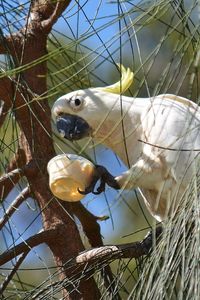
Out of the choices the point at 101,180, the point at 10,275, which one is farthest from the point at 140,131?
the point at 10,275

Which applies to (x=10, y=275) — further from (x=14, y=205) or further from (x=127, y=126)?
(x=127, y=126)

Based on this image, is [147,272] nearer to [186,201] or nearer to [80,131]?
[186,201]

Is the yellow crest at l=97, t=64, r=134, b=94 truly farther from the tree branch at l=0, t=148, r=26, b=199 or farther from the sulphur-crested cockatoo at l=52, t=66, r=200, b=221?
the tree branch at l=0, t=148, r=26, b=199

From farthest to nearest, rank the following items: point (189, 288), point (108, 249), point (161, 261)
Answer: point (108, 249), point (161, 261), point (189, 288)

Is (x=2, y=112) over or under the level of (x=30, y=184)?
over

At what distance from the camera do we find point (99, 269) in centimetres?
111

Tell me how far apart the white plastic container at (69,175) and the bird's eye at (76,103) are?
0.18m

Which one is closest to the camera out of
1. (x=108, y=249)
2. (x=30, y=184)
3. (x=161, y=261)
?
(x=161, y=261)

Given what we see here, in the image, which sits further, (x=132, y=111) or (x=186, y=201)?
(x=132, y=111)

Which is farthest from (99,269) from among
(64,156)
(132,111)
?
(132,111)

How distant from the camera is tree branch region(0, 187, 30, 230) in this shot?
1166 millimetres

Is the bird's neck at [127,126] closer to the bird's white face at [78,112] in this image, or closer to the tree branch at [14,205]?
the bird's white face at [78,112]

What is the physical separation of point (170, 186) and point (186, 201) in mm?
328

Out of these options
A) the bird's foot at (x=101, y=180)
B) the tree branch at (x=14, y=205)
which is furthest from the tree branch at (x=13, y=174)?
the bird's foot at (x=101, y=180)
